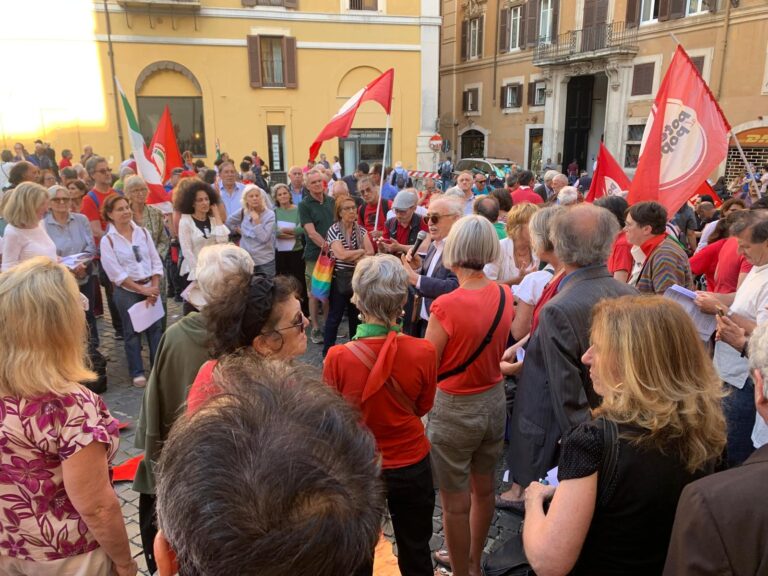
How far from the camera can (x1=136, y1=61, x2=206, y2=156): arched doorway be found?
2075 centimetres

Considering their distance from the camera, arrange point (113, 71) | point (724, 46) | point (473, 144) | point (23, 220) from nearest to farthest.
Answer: point (23, 220)
point (724, 46)
point (113, 71)
point (473, 144)

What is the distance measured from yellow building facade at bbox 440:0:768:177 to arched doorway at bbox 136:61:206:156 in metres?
16.2

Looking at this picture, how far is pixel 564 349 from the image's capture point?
2424 mm

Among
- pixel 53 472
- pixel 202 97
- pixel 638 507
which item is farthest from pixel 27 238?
pixel 202 97

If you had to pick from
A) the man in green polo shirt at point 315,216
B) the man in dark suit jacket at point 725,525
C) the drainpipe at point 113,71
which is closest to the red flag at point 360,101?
the man in green polo shirt at point 315,216

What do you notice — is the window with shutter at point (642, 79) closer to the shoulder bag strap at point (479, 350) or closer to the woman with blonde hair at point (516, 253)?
the woman with blonde hair at point (516, 253)

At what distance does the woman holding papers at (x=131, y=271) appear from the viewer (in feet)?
16.3

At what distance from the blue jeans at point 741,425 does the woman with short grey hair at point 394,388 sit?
1.87 meters

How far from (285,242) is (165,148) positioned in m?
2.92

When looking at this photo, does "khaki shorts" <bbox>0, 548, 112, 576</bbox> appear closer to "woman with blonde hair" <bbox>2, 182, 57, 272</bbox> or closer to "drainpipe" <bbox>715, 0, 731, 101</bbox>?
"woman with blonde hair" <bbox>2, 182, 57, 272</bbox>

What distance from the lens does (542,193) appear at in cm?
880

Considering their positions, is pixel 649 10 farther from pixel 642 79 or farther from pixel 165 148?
pixel 165 148

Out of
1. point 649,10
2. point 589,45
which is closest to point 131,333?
point 649,10

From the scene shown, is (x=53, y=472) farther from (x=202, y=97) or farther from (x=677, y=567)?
(x=202, y=97)
